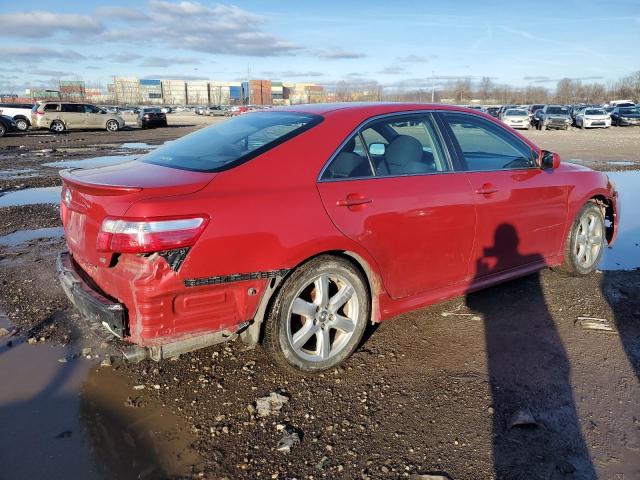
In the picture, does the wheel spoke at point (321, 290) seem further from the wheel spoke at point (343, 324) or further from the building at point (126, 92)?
the building at point (126, 92)

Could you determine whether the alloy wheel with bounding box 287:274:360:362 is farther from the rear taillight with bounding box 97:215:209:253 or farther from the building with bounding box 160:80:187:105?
the building with bounding box 160:80:187:105

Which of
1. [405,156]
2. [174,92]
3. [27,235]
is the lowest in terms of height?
[27,235]

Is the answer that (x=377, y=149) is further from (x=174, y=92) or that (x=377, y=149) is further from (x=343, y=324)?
(x=174, y=92)

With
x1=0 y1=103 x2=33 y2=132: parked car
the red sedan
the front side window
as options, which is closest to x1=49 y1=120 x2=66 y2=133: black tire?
x1=0 y1=103 x2=33 y2=132: parked car

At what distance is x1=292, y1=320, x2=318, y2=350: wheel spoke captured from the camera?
3.26 m

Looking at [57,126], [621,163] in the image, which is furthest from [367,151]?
[57,126]

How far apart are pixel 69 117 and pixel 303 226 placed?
30.7 meters

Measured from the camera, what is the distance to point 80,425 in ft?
9.48

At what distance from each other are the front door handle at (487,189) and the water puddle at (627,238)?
2.27 metres

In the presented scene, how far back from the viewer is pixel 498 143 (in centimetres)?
450

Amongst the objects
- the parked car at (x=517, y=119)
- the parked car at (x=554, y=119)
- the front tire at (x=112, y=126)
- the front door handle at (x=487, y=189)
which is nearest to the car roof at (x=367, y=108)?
the front door handle at (x=487, y=189)

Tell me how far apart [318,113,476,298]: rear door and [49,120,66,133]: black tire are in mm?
29978

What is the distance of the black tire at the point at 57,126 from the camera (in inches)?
1145

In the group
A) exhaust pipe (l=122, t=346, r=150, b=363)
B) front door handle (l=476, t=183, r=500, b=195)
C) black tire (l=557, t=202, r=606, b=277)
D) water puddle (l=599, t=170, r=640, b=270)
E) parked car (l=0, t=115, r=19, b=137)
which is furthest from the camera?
parked car (l=0, t=115, r=19, b=137)
